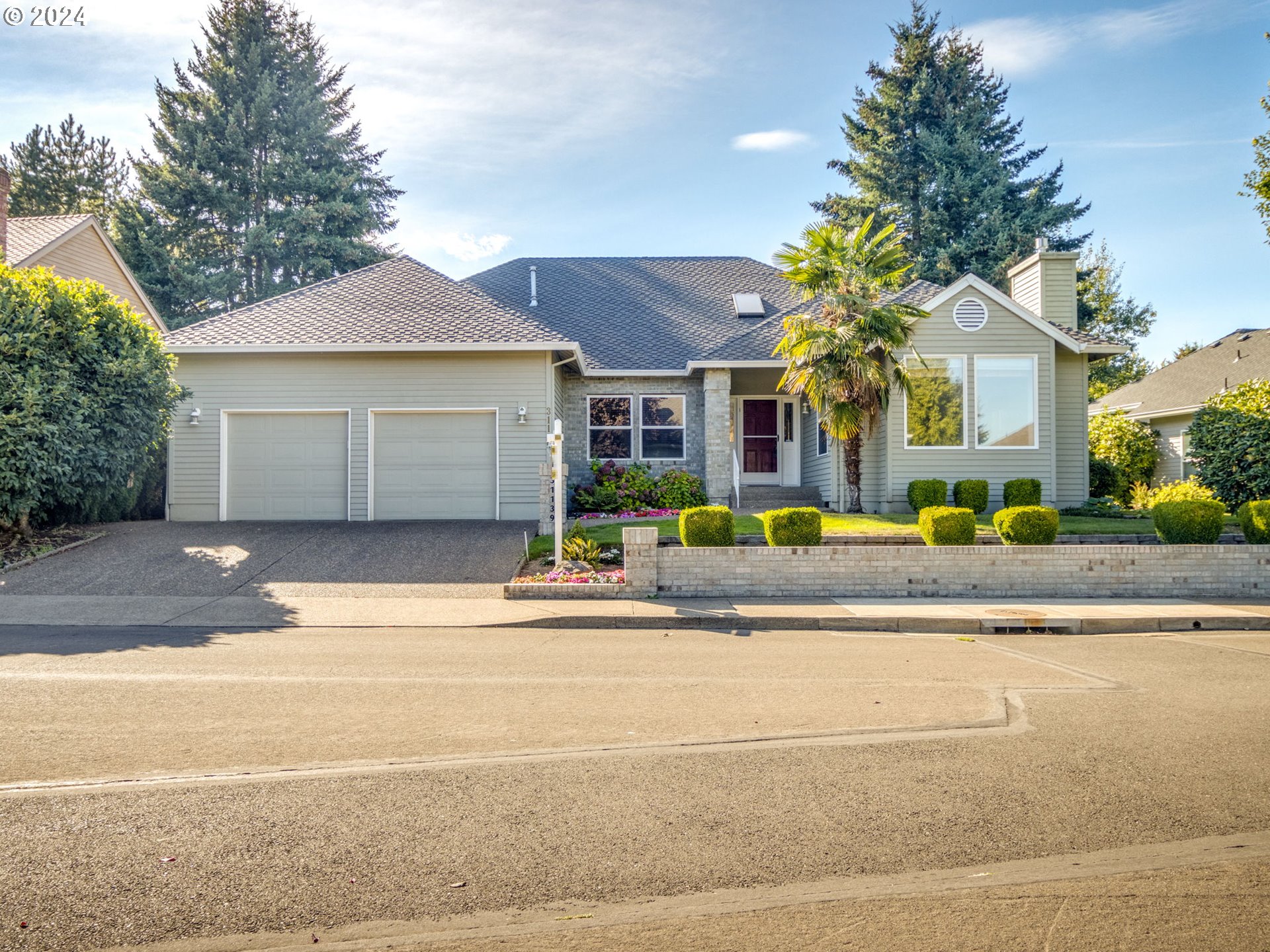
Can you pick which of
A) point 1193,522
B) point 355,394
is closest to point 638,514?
point 355,394

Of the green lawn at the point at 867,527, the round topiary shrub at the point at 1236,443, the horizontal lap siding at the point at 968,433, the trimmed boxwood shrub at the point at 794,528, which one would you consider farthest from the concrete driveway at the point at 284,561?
the round topiary shrub at the point at 1236,443

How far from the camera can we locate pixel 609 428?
1962 cm

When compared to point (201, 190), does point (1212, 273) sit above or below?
Answer: below

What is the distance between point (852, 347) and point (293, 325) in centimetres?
1132

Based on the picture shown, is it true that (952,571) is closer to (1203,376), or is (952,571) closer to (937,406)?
(937,406)

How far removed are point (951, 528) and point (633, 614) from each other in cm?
536

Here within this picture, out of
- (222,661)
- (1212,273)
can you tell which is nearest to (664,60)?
(222,661)

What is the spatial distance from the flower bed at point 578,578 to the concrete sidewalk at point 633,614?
34cm

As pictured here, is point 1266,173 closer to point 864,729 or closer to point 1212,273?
point 864,729

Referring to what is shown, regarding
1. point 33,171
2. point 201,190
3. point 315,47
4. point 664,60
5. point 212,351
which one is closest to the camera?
point 664,60

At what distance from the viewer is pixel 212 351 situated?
1661 cm

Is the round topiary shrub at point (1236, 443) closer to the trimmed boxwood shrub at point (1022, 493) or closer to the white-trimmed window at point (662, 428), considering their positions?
the trimmed boxwood shrub at point (1022, 493)

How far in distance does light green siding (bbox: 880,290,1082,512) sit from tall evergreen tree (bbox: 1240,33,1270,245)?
13.5 ft

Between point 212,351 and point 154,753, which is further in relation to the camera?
point 212,351
